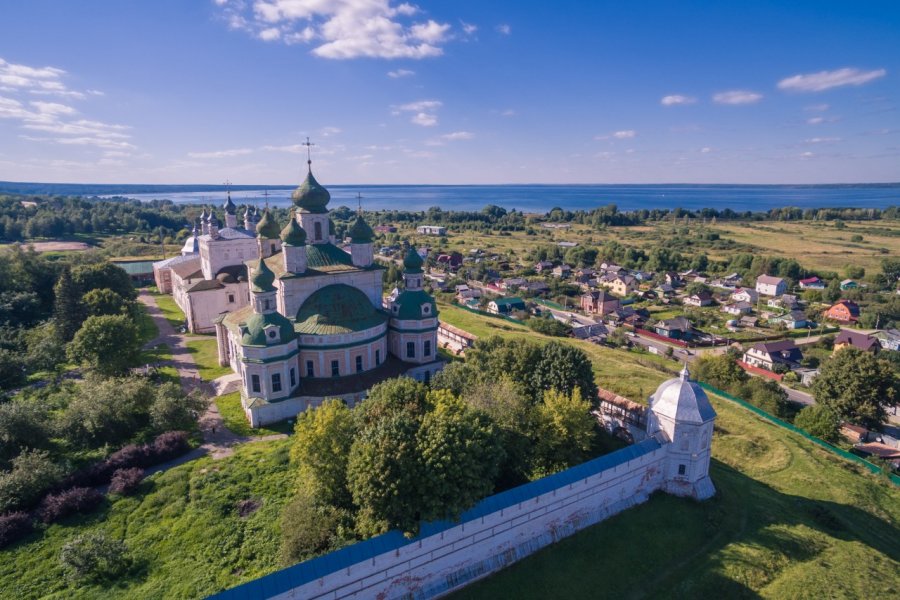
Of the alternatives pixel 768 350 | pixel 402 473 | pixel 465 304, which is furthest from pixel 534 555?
pixel 465 304

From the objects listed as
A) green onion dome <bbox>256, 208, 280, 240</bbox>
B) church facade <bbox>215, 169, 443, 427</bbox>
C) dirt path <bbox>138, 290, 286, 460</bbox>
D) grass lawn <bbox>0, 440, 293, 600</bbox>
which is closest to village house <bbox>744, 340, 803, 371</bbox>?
church facade <bbox>215, 169, 443, 427</bbox>

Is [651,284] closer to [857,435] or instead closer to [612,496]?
[857,435]

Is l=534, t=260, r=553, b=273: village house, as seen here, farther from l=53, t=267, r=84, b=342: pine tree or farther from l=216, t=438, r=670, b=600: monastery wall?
l=216, t=438, r=670, b=600: monastery wall

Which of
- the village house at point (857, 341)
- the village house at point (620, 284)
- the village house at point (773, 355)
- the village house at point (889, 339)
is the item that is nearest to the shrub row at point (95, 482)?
the village house at point (773, 355)

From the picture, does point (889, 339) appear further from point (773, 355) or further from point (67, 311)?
point (67, 311)

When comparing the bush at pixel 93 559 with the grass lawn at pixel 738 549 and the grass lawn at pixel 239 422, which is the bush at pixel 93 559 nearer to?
the grass lawn at pixel 239 422

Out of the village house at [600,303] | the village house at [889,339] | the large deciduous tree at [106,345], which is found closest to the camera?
the large deciduous tree at [106,345]
